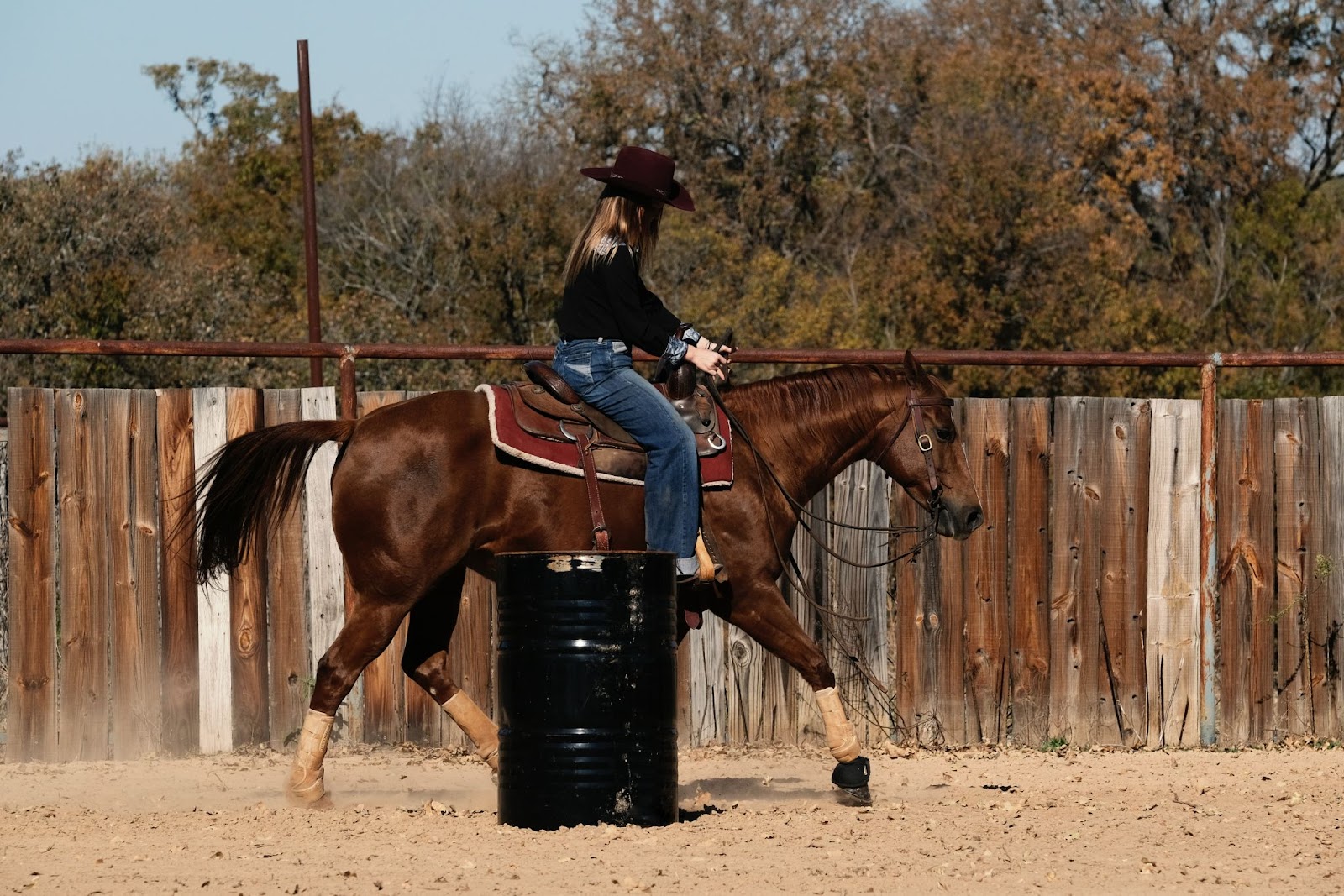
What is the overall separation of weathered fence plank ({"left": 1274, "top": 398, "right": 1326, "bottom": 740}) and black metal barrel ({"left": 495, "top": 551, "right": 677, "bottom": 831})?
4075 millimetres

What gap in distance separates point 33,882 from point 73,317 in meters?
16.2

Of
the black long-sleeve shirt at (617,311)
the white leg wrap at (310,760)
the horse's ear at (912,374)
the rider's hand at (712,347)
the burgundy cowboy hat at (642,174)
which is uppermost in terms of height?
the burgundy cowboy hat at (642,174)

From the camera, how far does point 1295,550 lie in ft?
28.5

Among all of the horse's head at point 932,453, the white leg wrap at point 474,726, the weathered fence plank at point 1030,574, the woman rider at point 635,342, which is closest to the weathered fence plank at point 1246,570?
the weathered fence plank at point 1030,574

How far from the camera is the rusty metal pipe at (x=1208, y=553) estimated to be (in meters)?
8.61

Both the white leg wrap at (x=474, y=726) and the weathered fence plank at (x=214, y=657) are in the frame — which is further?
the weathered fence plank at (x=214, y=657)

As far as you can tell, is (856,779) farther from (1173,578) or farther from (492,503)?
(1173,578)

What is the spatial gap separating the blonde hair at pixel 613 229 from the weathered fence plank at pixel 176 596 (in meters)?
2.60

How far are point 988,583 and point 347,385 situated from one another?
3.48m

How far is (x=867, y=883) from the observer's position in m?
5.30

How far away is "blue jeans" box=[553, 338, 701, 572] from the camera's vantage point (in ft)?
22.2

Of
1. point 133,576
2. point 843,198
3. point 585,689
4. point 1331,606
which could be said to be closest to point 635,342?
point 585,689

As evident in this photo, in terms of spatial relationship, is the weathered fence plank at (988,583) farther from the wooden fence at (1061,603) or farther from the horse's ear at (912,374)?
the horse's ear at (912,374)

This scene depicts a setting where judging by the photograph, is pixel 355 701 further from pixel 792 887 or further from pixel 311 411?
pixel 792 887
